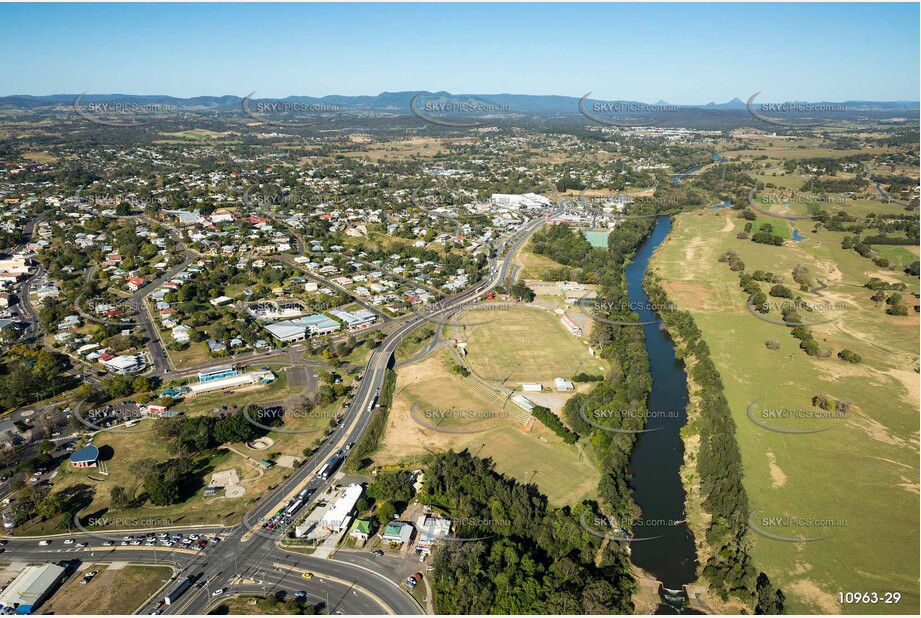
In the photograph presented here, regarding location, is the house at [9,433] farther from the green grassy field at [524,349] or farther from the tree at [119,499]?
the green grassy field at [524,349]

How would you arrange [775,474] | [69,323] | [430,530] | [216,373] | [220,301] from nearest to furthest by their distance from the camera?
[430,530] → [775,474] → [216,373] → [69,323] → [220,301]

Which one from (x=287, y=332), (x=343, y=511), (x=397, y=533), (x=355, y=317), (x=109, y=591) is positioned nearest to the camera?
(x=109, y=591)

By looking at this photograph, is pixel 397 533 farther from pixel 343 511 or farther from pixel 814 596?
pixel 814 596

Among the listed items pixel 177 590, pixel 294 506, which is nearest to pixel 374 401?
pixel 294 506

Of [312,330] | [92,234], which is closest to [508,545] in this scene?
[312,330]

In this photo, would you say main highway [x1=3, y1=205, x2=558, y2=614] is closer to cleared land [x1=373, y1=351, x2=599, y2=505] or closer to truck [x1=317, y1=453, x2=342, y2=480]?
truck [x1=317, y1=453, x2=342, y2=480]

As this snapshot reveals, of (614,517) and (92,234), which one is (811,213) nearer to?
(614,517)
